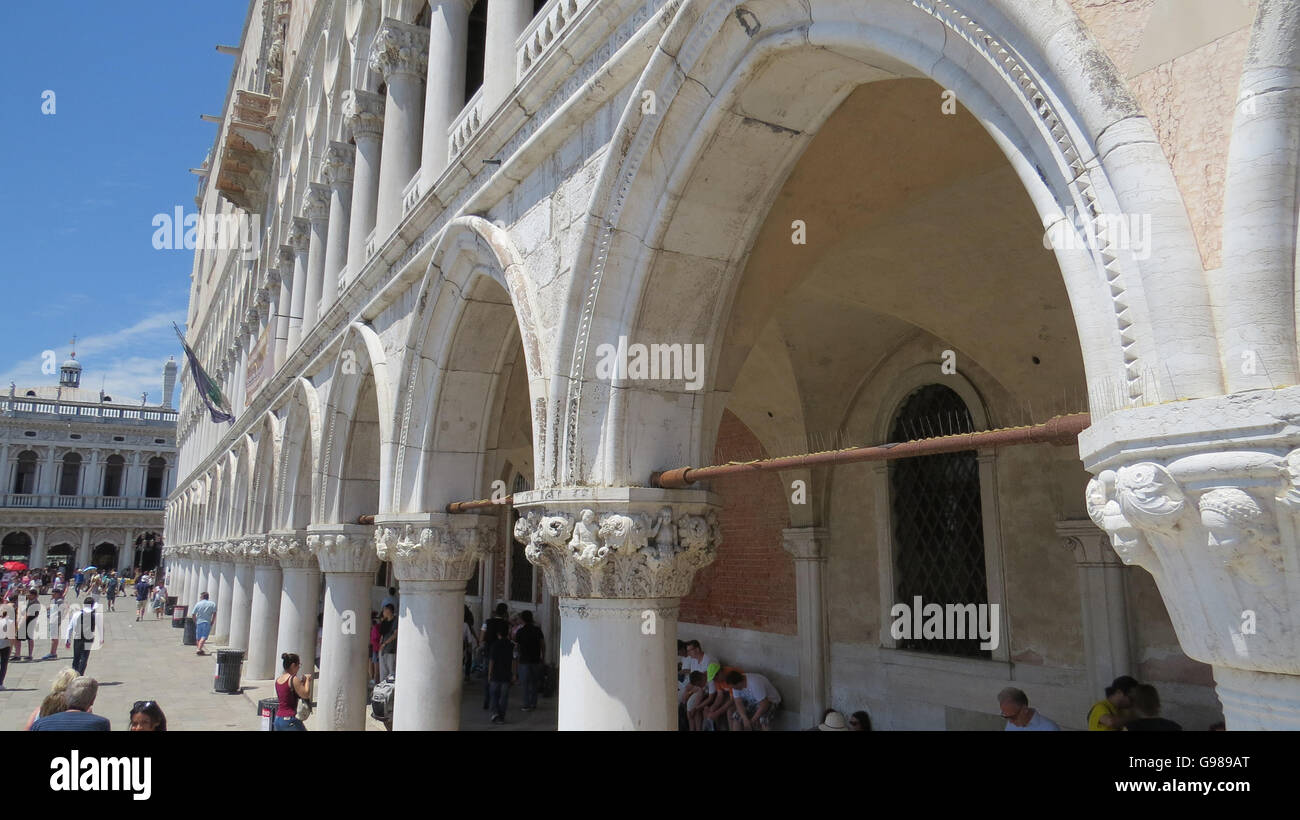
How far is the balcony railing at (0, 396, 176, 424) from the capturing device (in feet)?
161

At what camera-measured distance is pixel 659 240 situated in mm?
4047

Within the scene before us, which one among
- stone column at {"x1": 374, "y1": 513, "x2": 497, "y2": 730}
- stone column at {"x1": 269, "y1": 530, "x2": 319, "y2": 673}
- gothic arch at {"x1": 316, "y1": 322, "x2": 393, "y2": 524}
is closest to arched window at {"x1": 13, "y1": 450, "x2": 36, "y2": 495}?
stone column at {"x1": 269, "y1": 530, "x2": 319, "y2": 673}

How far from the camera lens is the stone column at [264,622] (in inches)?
556

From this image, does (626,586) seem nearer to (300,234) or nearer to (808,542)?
(808,542)

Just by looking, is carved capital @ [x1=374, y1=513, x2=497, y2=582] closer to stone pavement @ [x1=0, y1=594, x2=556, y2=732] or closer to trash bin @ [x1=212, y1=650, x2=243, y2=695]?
stone pavement @ [x1=0, y1=594, x2=556, y2=732]

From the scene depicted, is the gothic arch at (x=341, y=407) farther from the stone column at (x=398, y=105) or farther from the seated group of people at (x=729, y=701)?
the seated group of people at (x=729, y=701)

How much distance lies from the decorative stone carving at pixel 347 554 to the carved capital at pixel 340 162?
466 centimetres

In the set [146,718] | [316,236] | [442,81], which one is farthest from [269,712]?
[316,236]

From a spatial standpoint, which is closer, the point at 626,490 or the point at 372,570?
the point at 626,490

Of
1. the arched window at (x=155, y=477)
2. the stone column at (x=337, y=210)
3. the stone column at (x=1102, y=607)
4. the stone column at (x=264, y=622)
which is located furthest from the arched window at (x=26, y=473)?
the stone column at (x=1102, y=607)

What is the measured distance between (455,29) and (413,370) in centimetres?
283
